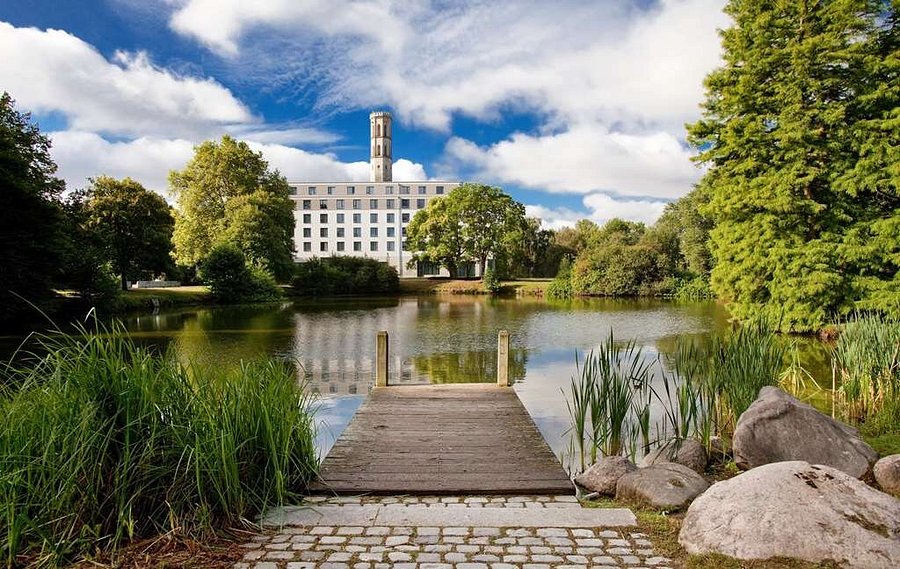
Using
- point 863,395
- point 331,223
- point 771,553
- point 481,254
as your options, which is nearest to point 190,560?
point 771,553

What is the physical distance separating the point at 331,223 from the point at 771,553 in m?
71.6

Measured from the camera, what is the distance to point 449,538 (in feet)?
11.3

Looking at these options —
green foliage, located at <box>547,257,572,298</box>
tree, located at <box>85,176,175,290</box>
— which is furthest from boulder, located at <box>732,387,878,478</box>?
green foliage, located at <box>547,257,572,298</box>

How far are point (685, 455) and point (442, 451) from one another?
2168mm

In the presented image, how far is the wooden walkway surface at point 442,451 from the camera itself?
450 cm

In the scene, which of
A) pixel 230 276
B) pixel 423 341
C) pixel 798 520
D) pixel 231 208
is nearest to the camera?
pixel 798 520

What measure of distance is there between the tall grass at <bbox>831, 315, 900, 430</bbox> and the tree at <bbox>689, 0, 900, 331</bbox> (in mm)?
8335

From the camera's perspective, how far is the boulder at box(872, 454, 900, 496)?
170 inches

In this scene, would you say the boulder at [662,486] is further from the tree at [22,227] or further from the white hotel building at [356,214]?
the white hotel building at [356,214]

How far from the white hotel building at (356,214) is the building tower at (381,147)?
550 inches

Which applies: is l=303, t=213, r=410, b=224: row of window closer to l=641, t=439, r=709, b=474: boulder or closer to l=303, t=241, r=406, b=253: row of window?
l=303, t=241, r=406, b=253: row of window

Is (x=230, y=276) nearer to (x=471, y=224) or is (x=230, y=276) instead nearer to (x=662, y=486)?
(x=471, y=224)

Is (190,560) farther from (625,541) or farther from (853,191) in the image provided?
(853,191)

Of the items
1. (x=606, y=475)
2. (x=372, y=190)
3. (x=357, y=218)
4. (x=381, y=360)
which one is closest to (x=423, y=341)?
(x=381, y=360)
